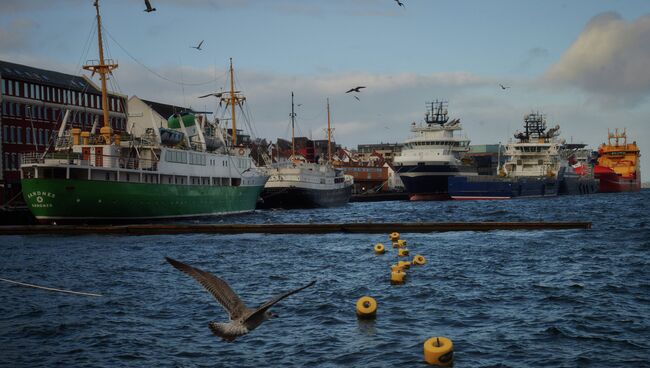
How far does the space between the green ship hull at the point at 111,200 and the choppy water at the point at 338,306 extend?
11.1m

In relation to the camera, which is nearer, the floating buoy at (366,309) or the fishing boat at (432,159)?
the floating buoy at (366,309)

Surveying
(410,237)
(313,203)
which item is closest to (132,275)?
(410,237)

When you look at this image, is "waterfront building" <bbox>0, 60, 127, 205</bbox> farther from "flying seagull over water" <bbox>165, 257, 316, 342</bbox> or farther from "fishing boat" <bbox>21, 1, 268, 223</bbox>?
"flying seagull over water" <bbox>165, 257, 316, 342</bbox>

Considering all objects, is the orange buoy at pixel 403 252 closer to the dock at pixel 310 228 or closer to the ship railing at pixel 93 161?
the dock at pixel 310 228

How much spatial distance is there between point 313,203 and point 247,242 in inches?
2004

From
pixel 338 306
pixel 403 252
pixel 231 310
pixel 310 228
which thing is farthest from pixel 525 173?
pixel 231 310

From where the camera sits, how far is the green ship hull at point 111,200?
46406 millimetres

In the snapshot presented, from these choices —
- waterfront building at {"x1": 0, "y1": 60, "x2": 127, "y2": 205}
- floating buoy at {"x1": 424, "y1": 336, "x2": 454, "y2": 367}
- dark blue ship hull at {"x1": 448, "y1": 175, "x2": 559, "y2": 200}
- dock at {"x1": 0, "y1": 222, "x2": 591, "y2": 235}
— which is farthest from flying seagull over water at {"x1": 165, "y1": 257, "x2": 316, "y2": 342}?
dark blue ship hull at {"x1": 448, "y1": 175, "x2": 559, "y2": 200}

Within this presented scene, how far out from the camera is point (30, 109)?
85375mm

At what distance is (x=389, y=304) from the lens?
67.5ft

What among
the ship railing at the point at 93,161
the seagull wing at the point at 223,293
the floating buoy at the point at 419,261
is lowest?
the floating buoy at the point at 419,261

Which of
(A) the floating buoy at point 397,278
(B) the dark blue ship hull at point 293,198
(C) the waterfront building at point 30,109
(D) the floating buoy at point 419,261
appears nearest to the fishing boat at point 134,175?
(B) the dark blue ship hull at point 293,198

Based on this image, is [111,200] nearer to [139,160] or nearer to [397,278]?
[139,160]

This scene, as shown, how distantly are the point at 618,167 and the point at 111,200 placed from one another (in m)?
139
